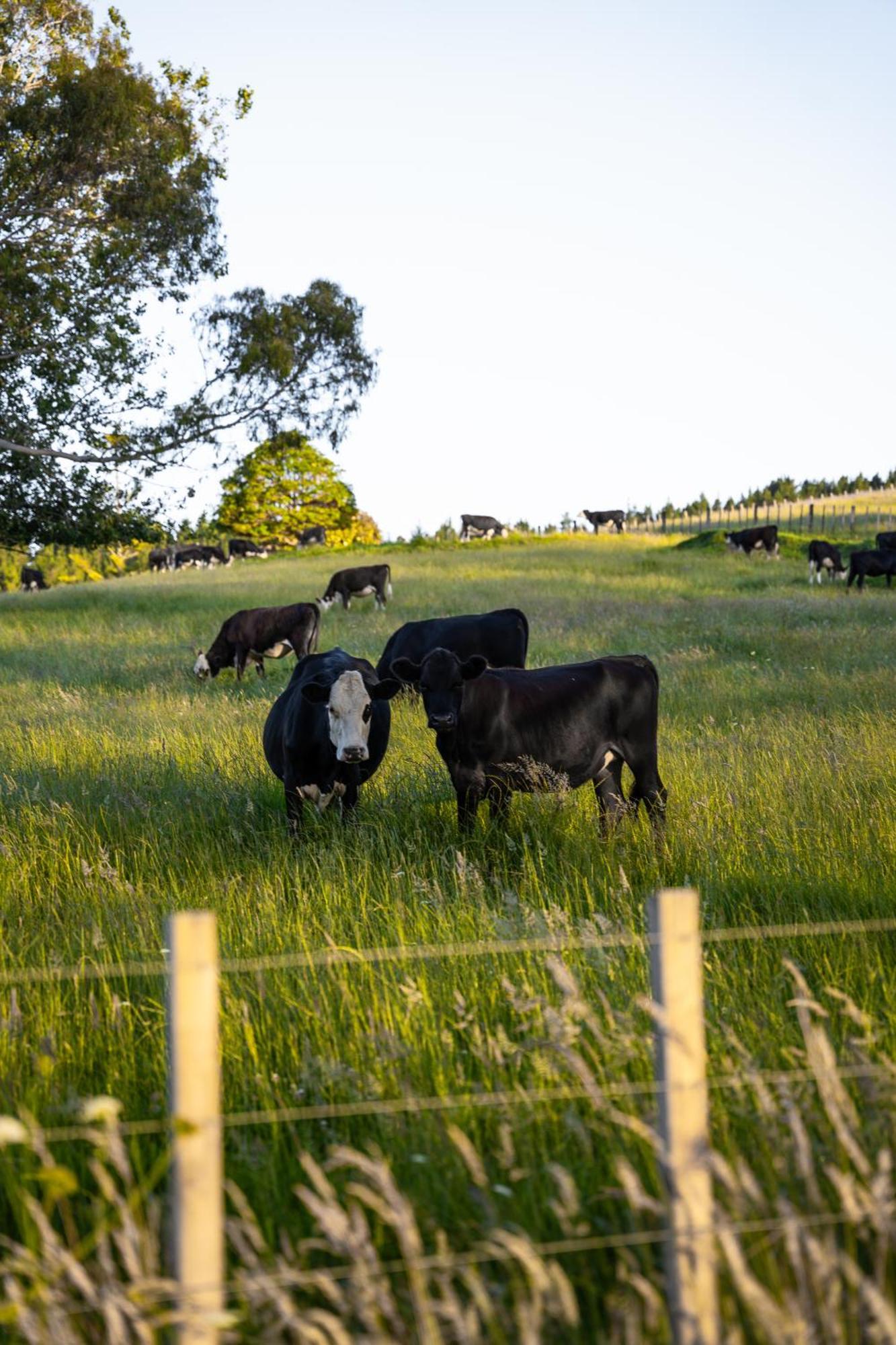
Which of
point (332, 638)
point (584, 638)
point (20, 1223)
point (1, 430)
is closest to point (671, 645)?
point (584, 638)

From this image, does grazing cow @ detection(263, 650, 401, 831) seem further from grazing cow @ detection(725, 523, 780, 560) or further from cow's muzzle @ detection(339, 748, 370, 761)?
grazing cow @ detection(725, 523, 780, 560)

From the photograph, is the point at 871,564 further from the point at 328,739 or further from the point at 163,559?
the point at 163,559

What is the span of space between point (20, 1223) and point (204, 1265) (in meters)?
1.26

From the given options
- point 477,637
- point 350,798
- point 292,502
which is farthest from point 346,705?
point 292,502

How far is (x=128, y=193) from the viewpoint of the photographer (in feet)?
83.0

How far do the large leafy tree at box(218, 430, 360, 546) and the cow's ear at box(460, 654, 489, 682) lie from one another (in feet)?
238

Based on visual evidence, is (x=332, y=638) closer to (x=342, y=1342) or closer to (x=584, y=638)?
(x=584, y=638)

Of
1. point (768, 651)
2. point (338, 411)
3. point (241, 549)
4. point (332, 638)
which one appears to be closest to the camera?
point (768, 651)

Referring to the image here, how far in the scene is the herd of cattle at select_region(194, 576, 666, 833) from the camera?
8.32 metres

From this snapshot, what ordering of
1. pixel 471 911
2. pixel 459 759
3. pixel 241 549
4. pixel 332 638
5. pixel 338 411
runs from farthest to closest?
pixel 241 549 < pixel 338 411 < pixel 332 638 < pixel 459 759 < pixel 471 911

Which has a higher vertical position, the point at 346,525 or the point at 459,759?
the point at 346,525

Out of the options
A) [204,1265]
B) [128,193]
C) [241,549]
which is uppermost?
[128,193]

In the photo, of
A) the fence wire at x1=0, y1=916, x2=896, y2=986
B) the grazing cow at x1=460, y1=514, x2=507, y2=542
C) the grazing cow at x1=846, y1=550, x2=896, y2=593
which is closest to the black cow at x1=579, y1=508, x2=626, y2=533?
the grazing cow at x1=460, y1=514, x2=507, y2=542

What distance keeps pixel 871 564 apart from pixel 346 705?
30.7 meters
